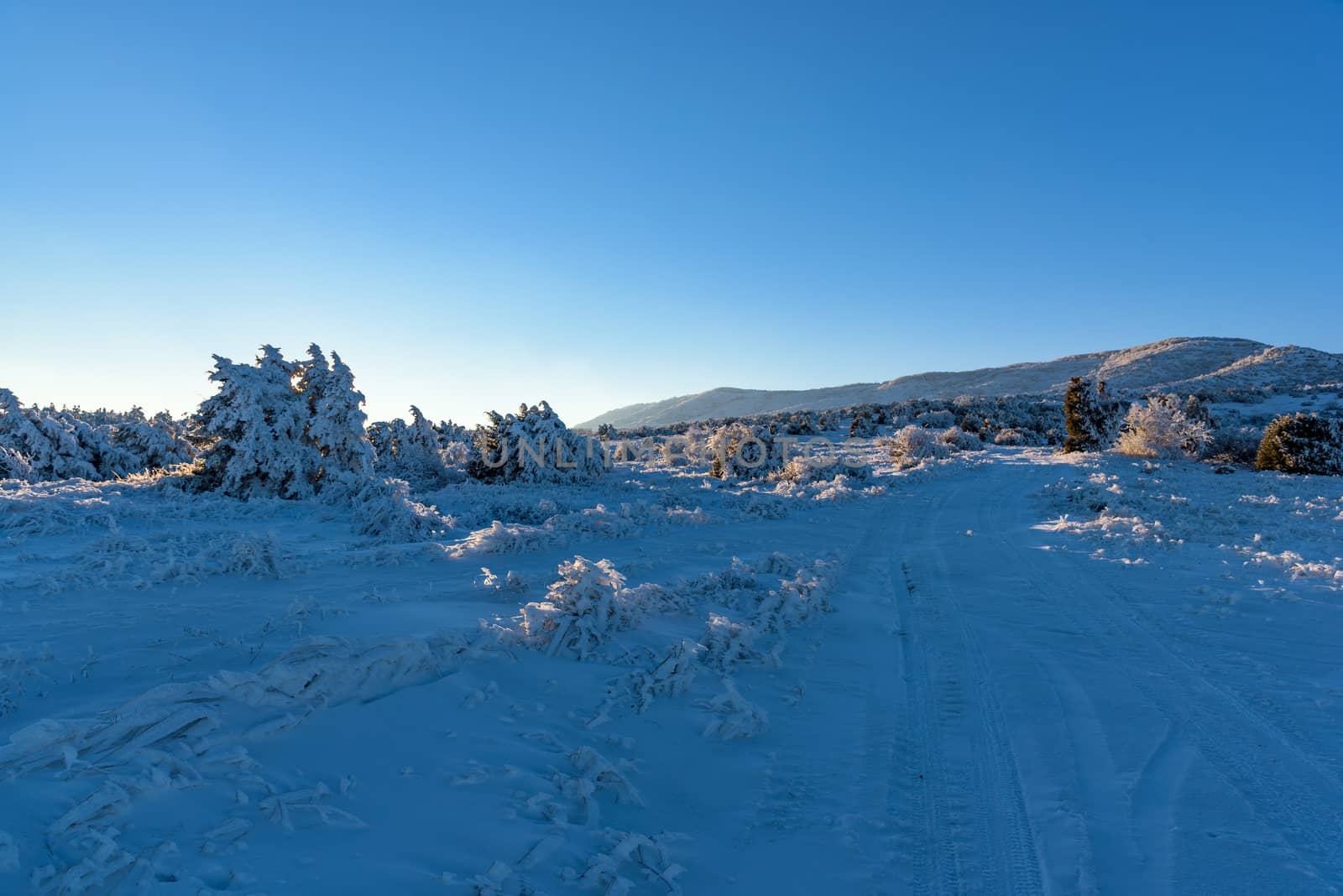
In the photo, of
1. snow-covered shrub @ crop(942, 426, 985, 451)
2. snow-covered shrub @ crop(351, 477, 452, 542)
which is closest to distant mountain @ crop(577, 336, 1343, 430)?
snow-covered shrub @ crop(942, 426, 985, 451)

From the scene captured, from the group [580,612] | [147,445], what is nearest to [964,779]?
[580,612]

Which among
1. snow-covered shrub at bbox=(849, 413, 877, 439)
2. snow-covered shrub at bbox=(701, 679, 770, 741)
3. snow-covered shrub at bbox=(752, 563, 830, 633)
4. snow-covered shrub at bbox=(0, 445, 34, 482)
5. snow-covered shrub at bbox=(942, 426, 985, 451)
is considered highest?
snow-covered shrub at bbox=(0, 445, 34, 482)

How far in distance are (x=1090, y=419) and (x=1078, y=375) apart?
178 ft

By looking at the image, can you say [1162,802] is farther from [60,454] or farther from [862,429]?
[862,429]

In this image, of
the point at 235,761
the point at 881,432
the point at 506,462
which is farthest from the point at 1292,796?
the point at 881,432

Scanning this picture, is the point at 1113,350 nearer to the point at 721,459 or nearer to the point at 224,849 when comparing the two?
the point at 721,459

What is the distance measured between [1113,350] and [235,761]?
3751 inches

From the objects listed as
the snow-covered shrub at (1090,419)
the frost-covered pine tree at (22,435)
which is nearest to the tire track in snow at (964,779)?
the frost-covered pine tree at (22,435)

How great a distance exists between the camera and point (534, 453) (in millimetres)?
14414

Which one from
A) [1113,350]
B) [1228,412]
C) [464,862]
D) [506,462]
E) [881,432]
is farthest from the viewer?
[1113,350]

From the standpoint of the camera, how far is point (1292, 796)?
314 cm

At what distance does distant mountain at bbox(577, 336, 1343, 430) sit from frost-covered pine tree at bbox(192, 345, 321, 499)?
3639 cm

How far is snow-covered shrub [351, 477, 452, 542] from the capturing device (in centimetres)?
788

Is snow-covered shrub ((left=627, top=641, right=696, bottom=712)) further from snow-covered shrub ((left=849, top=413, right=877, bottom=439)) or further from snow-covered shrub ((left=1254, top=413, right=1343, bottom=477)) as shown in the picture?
snow-covered shrub ((left=849, top=413, right=877, bottom=439))
